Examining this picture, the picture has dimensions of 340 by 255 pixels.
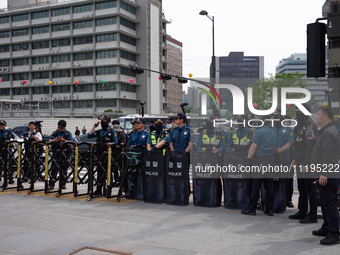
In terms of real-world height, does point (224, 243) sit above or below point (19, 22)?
below

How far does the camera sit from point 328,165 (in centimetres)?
542

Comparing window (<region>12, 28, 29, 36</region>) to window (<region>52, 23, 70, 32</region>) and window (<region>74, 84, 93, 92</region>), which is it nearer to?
window (<region>52, 23, 70, 32</region>)

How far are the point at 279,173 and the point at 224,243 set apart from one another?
2586 millimetres

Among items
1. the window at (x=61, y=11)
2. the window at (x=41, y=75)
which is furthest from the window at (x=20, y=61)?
the window at (x=61, y=11)

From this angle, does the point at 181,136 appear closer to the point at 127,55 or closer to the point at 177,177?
the point at 177,177

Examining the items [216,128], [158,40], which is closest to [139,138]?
[216,128]

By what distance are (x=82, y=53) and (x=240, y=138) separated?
64.1m

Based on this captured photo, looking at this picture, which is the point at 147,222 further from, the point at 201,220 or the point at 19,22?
the point at 19,22

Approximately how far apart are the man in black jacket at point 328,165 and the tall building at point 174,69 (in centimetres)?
13058

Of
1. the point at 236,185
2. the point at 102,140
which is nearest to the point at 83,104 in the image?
the point at 102,140

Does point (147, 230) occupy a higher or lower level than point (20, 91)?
lower

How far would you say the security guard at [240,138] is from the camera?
31.6 ft

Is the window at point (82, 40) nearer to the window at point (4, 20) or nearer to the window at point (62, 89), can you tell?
the window at point (62, 89)

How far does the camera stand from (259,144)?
24.3 feet
